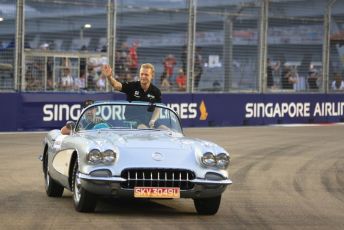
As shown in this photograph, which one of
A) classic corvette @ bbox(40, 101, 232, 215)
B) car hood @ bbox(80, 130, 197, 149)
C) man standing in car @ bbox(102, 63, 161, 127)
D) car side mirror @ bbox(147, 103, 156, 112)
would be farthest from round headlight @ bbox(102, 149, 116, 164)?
man standing in car @ bbox(102, 63, 161, 127)

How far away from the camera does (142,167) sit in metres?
8.65

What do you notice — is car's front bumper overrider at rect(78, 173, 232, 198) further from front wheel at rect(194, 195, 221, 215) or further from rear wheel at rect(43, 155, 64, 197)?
rear wheel at rect(43, 155, 64, 197)

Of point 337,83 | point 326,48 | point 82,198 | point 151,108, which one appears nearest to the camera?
point 82,198

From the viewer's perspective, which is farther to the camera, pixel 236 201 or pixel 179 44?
pixel 179 44

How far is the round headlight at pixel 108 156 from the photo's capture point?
28.6 feet

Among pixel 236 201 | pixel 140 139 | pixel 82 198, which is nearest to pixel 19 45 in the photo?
pixel 236 201

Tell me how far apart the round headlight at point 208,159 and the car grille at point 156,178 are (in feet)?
0.79

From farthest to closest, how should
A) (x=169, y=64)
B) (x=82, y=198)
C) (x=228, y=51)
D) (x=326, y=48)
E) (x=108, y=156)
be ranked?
(x=326, y=48), (x=228, y=51), (x=169, y=64), (x=82, y=198), (x=108, y=156)

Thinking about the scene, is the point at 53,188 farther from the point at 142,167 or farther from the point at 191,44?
the point at 191,44

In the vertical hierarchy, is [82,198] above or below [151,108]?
below

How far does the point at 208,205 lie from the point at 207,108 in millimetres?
17854

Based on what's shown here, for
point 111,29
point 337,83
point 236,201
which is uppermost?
point 111,29

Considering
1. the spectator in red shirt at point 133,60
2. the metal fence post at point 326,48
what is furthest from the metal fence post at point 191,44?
the metal fence post at point 326,48

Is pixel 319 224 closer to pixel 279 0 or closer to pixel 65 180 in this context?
pixel 65 180
